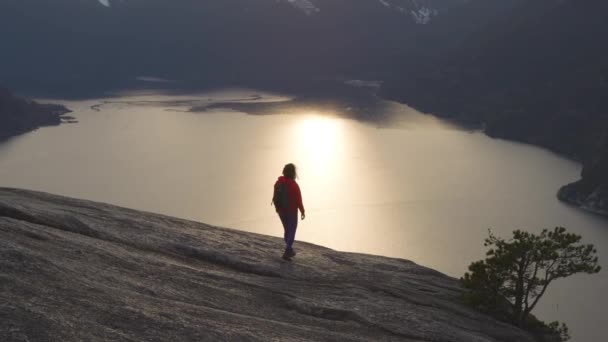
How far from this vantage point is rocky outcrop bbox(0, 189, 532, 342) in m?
10.7

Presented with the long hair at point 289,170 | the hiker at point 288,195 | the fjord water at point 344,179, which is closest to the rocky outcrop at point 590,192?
the fjord water at point 344,179

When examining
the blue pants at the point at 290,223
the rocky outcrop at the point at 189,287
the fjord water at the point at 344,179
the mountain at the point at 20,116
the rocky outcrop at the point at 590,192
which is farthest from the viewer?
the mountain at the point at 20,116

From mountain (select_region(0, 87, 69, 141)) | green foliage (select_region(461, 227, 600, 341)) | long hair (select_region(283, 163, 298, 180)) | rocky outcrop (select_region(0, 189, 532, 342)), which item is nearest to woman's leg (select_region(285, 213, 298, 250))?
rocky outcrop (select_region(0, 189, 532, 342))

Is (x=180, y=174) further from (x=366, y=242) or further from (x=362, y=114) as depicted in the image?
(x=362, y=114)

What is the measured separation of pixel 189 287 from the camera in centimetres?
1388

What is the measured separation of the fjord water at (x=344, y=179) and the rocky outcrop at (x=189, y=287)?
4179 centimetres

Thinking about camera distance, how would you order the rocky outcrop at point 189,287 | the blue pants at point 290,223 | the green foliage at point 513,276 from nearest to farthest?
the rocky outcrop at point 189,287 → the blue pants at point 290,223 → the green foliage at point 513,276

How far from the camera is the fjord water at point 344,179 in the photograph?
253 ft

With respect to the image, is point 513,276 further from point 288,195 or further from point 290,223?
point 288,195

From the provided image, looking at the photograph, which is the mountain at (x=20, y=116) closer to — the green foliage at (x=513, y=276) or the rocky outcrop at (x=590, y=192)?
the rocky outcrop at (x=590, y=192)

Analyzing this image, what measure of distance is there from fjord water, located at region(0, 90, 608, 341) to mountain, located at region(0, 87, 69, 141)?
6.09 m

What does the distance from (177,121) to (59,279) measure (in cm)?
17136

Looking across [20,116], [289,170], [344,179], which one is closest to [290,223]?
[289,170]

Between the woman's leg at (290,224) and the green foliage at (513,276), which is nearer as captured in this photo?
the woman's leg at (290,224)
